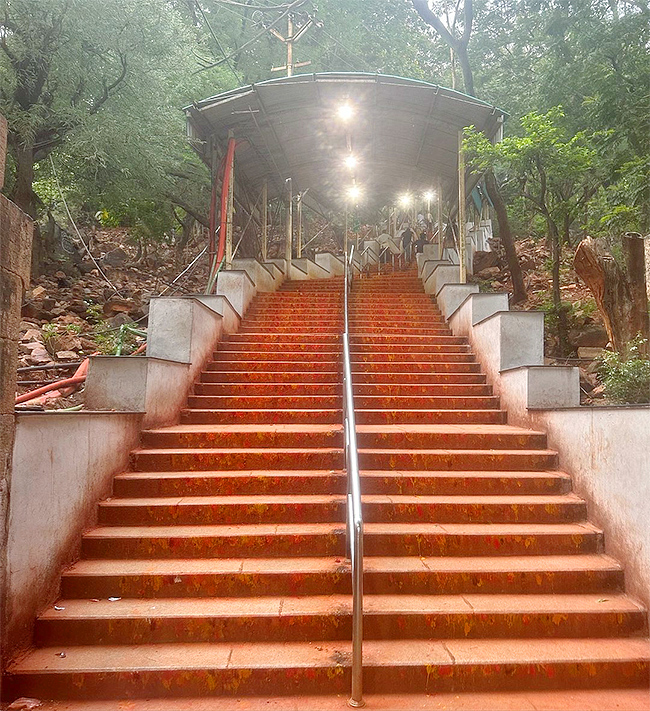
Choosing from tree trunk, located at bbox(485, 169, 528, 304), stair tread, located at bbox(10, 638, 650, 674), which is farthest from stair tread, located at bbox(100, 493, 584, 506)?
tree trunk, located at bbox(485, 169, 528, 304)

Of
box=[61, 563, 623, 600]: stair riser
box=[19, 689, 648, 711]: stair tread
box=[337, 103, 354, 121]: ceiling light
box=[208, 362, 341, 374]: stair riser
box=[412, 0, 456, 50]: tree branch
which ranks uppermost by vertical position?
box=[412, 0, 456, 50]: tree branch

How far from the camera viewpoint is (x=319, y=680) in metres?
2.35

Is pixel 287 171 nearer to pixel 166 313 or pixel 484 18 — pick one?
pixel 166 313

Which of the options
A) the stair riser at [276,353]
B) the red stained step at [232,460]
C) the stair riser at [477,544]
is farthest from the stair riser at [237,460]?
the stair riser at [276,353]

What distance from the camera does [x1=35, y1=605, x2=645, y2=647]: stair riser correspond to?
8.41 ft

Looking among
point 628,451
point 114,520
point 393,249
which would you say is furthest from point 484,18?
point 114,520

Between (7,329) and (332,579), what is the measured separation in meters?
2.35

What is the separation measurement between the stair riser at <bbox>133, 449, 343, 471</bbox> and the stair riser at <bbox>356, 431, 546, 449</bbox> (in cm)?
42

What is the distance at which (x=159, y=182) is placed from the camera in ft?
35.7

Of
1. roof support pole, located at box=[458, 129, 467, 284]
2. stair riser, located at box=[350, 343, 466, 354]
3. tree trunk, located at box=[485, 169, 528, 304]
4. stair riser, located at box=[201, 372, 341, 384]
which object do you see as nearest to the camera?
stair riser, located at box=[201, 372, 341, 384]

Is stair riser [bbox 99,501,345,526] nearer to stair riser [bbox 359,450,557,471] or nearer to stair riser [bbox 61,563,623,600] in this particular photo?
stair riser [bbox 61,563,623,600]

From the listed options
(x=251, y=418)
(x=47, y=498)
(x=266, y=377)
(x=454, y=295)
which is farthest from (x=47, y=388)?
(x=454, y=295)

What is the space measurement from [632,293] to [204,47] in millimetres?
13647

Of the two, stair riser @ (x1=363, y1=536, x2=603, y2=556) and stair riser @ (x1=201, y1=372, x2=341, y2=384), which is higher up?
stair riser @ (x1=201, y1=372, x2=341, y2=384)
